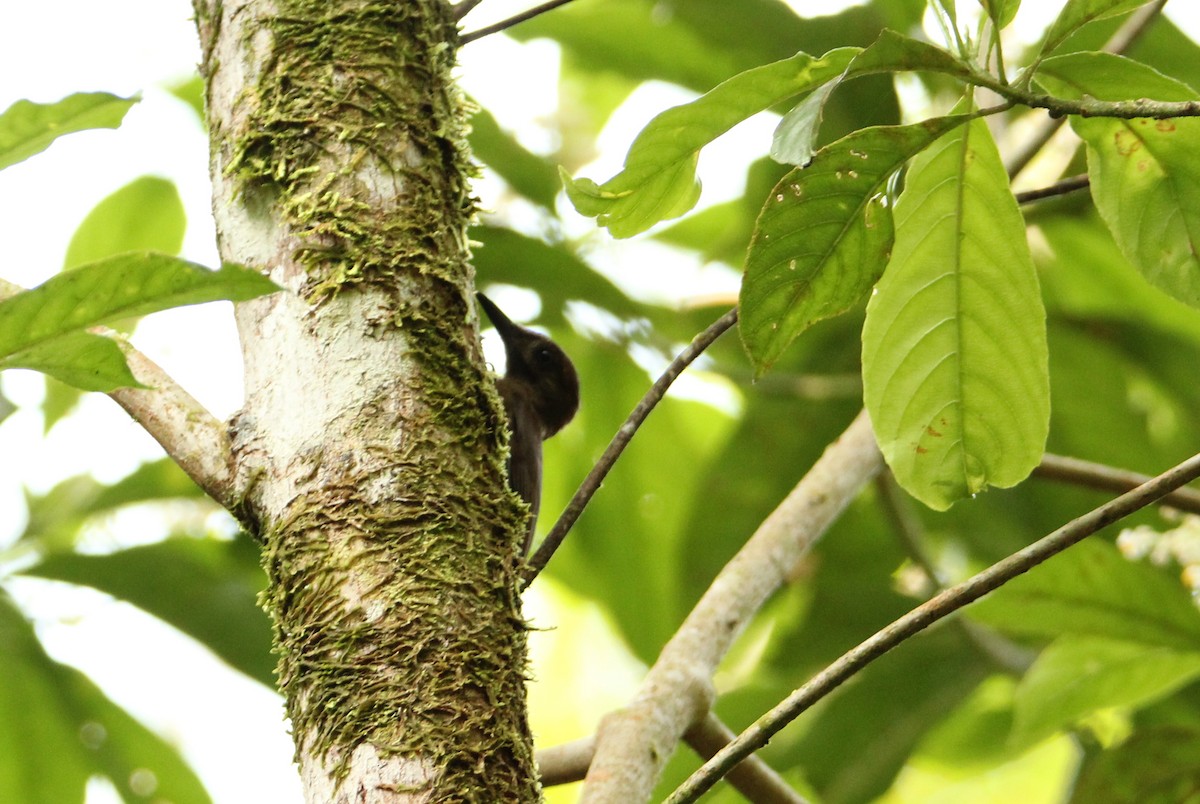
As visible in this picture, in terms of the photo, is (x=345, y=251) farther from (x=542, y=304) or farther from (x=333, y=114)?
(x=542, y=304)

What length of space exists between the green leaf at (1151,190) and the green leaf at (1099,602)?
3.53 feet

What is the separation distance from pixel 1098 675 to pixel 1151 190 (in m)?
1.41

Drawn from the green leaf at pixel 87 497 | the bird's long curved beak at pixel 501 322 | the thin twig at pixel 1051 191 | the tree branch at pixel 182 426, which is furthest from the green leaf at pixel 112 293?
the bird's long curved beak at pixel 501 322

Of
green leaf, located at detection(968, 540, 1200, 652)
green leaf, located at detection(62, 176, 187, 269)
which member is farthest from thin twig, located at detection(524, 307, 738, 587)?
green leaf, located at detection(62, 176, 187, 269)

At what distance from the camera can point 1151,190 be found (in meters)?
1.76

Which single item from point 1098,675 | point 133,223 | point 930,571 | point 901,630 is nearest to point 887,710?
point 930,571

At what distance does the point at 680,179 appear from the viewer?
5.65 feet

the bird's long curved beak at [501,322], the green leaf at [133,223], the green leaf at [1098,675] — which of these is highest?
the bird's long curved beak at [501,322]

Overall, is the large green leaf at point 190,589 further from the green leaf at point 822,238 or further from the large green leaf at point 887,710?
the green leaf at point 822,238

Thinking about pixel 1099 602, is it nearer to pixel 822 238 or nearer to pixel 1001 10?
pixel 822 238

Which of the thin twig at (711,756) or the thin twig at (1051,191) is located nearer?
the thin twig at (1051,191)

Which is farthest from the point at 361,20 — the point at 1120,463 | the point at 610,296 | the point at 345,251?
the point at 1120,463

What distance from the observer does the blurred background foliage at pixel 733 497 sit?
134 inches

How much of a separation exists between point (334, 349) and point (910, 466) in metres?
0.90
